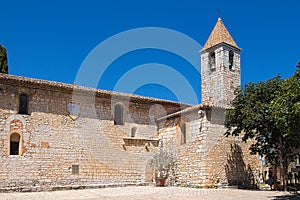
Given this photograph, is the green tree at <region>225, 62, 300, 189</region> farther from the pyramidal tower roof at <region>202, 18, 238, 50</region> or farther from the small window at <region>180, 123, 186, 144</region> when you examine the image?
the pyramidal tower roof at <region>202, 18, 238, 50</region>

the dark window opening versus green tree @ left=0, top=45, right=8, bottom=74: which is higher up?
green tree @ left=0, top=45, right=8, bottom=74

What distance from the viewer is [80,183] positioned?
2000 cm

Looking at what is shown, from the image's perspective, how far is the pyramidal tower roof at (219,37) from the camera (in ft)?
91.0

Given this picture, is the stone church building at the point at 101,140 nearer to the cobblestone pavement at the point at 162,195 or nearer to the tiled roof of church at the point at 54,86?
the tiled roof of church at the point at 54,86

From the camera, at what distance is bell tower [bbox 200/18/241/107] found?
1076 inches

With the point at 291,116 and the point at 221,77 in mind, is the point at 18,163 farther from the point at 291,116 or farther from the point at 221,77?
the point at 221,77

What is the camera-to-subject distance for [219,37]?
27781 millimetres

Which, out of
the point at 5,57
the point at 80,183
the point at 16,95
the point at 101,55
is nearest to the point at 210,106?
the point at 101,55

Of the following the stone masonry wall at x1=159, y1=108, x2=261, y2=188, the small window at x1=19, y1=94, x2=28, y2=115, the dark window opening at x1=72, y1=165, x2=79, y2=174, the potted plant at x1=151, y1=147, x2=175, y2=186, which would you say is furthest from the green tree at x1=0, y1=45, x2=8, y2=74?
the stone masonry wall at x1=159, y1=108, x2=261, y2=188

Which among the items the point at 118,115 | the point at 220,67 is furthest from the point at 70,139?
the point at 220,67

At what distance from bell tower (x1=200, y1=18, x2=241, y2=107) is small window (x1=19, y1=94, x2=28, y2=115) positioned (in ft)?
47.2

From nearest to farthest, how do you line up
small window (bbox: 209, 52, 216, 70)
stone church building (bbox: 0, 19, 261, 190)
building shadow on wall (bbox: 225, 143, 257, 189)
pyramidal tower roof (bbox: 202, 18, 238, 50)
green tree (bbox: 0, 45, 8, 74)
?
stone church building (bbox: 0, 19, 261, 190), building shadow on wall (bbox: 225, 143, 257, 189), green tree (bbox: 0, 45, 8, 74), pyramidal tower roof (bbox: 202, 18, 238, 50), small window (bbox: 209, 52, 216, 70)

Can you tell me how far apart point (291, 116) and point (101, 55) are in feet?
39.1

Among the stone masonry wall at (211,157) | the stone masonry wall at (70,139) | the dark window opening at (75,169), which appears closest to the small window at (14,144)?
the stone masonry wall at (70,139)
